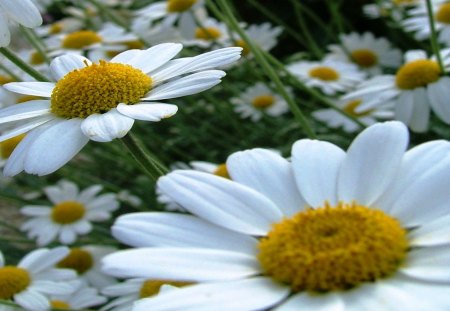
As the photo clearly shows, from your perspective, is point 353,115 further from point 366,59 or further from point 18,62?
point 18,62

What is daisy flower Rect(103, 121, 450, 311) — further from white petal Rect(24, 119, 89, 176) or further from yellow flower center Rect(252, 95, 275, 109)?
yellow flower center Rect(252, 95, 275, 109)

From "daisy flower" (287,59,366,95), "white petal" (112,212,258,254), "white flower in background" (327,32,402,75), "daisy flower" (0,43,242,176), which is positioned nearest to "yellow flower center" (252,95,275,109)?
"daisy flower" (287,59,366,95)

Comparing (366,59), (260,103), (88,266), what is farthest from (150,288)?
(366,59)

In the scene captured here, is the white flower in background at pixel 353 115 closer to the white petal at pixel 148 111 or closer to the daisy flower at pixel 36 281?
the daisy flower at pixel 36 281

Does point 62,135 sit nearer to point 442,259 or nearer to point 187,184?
point 187,184

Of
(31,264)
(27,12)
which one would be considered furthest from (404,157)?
(31,264)

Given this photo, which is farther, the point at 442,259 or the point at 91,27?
the point at 91,27

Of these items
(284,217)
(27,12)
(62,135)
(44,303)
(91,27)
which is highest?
(91,27)
